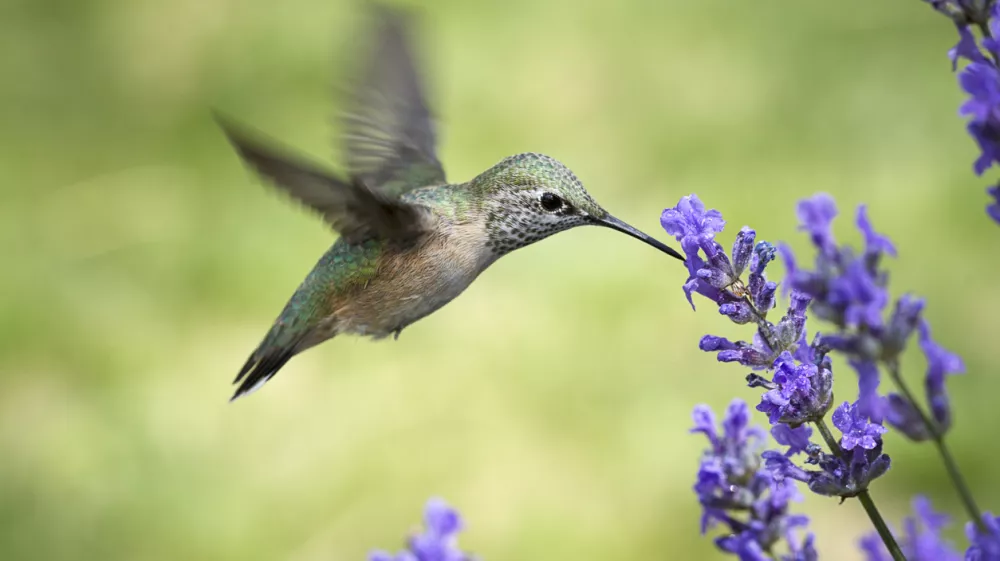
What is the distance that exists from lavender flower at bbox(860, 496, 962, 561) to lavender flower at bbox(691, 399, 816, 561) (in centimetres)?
9

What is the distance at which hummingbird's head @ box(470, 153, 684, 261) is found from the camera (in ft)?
6.54

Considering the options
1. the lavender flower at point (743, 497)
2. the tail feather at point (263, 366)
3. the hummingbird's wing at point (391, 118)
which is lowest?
the lavender flower at point (743, 497)

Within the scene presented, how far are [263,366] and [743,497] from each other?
4.28ft

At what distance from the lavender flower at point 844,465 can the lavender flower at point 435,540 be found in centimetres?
41

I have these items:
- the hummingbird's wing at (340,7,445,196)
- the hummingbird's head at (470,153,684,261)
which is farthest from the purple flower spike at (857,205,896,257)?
the hummingbird's wing at (340,7,445,196)

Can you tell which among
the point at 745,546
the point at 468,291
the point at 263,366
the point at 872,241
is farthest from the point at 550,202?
the point at 468,291

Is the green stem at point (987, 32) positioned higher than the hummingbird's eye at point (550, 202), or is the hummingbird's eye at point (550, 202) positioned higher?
the hummingbird's eye at point (550, 202)

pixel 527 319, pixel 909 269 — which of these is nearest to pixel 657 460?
pixel 527 319

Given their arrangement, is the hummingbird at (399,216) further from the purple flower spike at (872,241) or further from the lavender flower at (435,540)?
the purple flower spike at (872,241)

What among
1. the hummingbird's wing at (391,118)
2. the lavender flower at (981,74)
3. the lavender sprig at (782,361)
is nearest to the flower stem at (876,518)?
the lavender sprig at (782,361)

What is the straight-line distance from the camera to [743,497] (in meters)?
1.15

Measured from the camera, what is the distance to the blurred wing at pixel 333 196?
5.03 ft

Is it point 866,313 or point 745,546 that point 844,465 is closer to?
point 745,546

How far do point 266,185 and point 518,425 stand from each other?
98.1 inches
